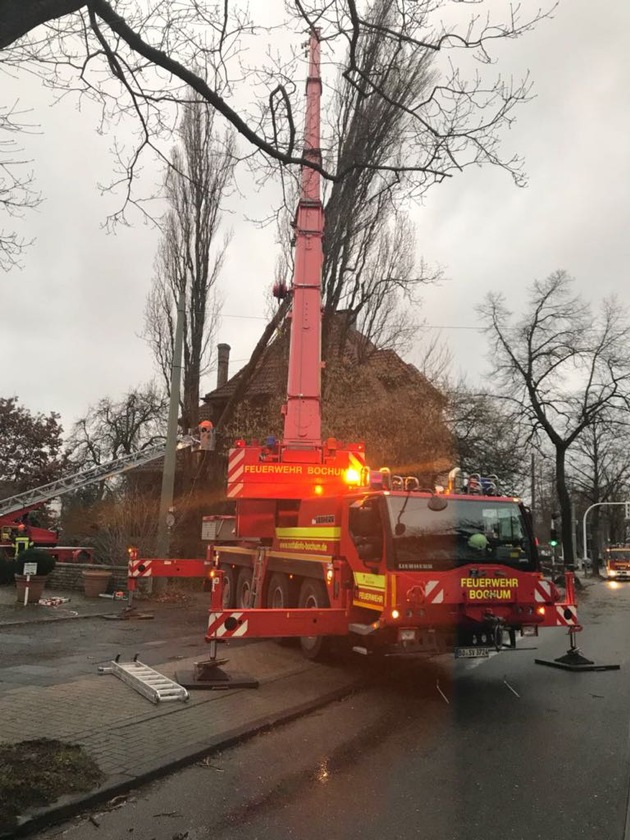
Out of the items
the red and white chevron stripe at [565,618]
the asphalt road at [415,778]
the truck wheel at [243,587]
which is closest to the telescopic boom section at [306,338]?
the truck wheel at [243,587]

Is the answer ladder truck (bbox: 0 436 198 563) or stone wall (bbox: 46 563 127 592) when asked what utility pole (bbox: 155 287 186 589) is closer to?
stone wall (bbox: 46 563 127 592)

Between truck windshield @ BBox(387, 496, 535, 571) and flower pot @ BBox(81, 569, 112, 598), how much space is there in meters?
10.1

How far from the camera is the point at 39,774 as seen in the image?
14.7ft

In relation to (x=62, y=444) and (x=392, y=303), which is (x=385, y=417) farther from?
(x=62, y=444)

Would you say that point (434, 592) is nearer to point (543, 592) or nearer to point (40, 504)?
point (543, 592)

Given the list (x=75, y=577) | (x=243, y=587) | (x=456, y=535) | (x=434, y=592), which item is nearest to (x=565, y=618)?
(x=456, y=535)

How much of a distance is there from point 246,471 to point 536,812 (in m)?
6.83

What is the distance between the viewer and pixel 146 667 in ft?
26.0

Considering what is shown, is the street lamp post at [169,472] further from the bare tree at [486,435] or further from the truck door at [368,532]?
the bare tree at [486,435]

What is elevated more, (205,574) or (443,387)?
(443,387)

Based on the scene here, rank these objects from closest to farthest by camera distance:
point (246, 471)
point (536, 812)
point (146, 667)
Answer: point (536, 812), point (146, 667), point (246, 471)

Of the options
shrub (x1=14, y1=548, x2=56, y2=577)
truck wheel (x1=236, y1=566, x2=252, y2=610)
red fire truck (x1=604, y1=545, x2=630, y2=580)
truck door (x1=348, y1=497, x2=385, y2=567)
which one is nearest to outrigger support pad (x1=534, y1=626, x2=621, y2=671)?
truck door (x1=348, y1=497, x2=385, y2=567)

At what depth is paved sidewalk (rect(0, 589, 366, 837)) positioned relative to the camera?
4836 mm

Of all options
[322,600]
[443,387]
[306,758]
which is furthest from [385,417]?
[306,758]
